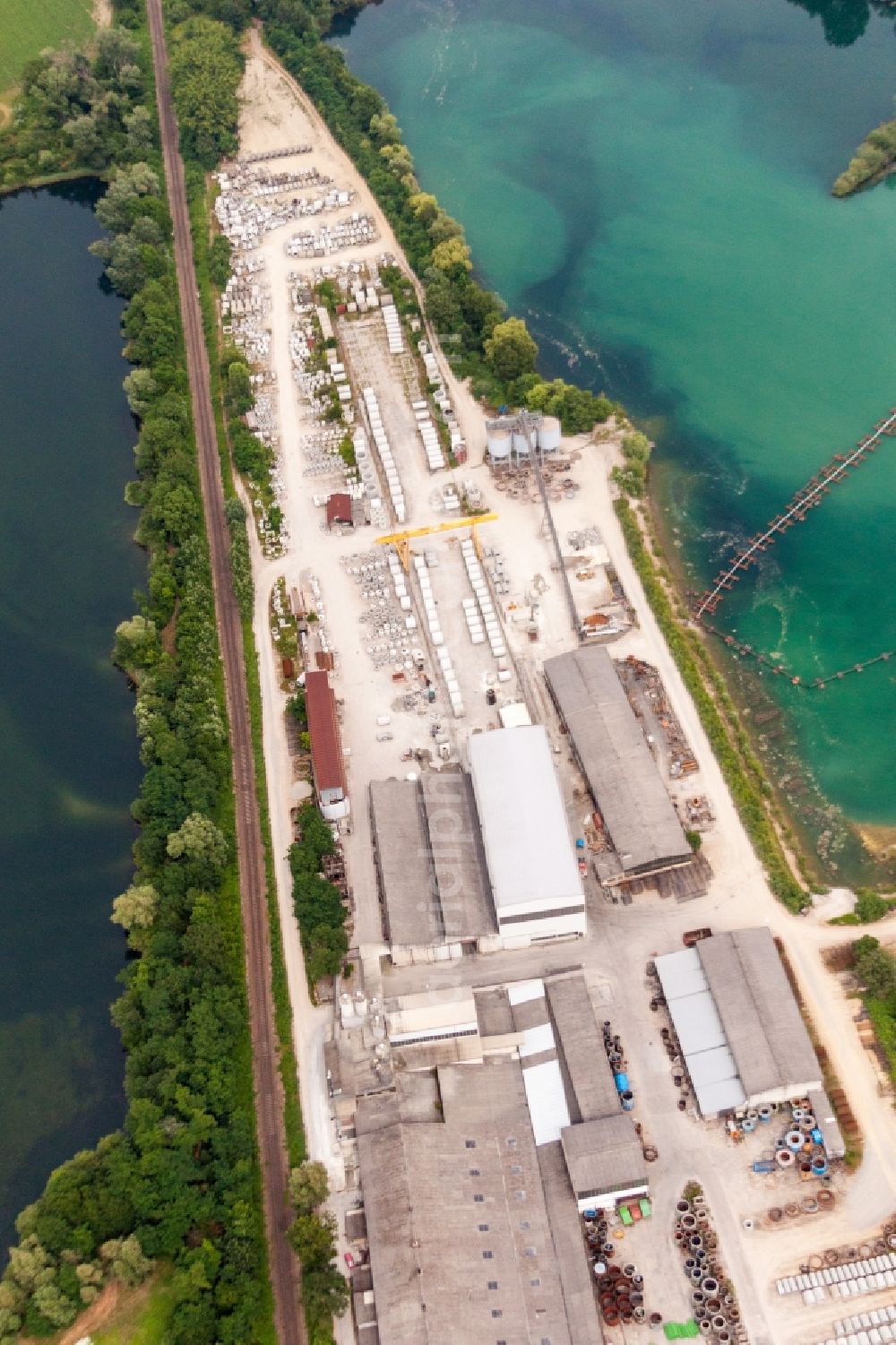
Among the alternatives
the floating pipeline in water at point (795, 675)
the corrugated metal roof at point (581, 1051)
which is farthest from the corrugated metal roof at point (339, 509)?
the corrugated metal roof at point (581, 1051)

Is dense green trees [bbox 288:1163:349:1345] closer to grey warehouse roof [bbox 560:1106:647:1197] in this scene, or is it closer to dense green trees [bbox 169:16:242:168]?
grey warehouse roof [bbox 560:1106:647:1197]

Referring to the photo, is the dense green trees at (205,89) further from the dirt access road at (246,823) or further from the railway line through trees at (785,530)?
the railway line through trees at (785,530)

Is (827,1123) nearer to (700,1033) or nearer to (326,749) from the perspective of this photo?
(700,1033)

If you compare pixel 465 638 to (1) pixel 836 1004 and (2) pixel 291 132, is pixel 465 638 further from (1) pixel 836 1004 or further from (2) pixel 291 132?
(2) pixel 291 132

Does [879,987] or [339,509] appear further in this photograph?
[339,509]

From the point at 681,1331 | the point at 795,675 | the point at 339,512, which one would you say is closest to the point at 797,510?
the point at 795,675
